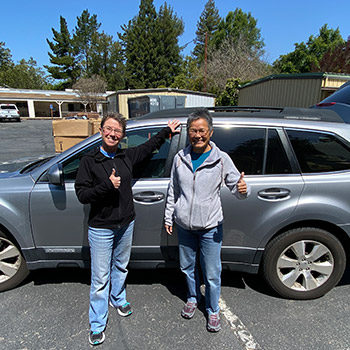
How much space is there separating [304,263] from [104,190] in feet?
6.08

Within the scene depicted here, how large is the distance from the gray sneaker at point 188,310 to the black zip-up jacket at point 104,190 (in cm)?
91

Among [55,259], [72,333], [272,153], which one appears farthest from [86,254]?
[272,153]

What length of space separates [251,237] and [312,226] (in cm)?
55

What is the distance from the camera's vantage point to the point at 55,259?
244cm

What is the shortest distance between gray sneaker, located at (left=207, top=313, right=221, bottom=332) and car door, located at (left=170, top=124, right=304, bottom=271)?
474 mm

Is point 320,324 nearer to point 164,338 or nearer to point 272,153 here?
point 164,338

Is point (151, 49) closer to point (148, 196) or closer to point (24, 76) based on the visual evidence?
point (24, 76)

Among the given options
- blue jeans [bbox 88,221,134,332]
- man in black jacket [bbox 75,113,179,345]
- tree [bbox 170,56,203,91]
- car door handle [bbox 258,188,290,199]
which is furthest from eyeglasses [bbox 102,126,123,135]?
tree [bbox 170,56,203,91]

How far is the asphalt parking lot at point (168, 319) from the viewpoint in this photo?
202 cm

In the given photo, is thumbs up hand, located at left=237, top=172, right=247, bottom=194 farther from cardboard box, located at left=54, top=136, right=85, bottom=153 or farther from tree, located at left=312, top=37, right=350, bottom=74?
tree, located at left=312, top=37, right=350, bottom=74

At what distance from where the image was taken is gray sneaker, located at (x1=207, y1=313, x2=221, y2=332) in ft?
6.90

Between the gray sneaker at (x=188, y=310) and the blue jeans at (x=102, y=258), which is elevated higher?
the blue jeans at (x=102, y=258)

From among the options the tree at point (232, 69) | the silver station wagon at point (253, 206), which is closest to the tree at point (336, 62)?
the tree at point (232, 69)

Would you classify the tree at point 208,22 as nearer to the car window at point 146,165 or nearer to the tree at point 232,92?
the tree at point 232,92
